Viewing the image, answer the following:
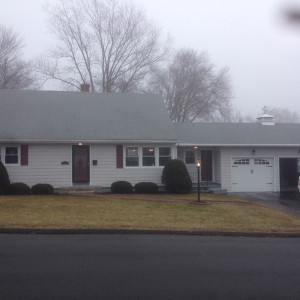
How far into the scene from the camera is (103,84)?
147 feet

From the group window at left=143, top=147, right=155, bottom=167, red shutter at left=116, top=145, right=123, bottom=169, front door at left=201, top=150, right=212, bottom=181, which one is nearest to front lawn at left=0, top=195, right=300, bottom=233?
red shutter at left=116, top=145, right=123, bottom=169

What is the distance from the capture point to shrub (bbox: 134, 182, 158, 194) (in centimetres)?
2484

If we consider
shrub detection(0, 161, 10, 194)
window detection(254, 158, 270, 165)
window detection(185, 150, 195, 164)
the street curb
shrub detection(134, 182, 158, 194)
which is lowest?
the street curb

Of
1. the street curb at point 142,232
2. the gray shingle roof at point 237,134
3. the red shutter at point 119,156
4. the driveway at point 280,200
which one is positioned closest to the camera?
the street curb at point 142,232

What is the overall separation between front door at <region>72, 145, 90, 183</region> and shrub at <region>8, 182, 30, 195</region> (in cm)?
276

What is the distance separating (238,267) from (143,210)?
9.10 meters

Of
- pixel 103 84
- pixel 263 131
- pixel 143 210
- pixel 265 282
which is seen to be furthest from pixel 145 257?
pixel 103 84

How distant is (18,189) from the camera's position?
23.4 meters

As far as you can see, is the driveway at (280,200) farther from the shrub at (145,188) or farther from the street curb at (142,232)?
the street curb at (142,232)

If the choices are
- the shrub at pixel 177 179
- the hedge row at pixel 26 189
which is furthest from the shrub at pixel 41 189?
the shrub at pixel 177 179

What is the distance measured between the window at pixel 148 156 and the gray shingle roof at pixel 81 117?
0.79m

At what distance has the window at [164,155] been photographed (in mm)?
26188

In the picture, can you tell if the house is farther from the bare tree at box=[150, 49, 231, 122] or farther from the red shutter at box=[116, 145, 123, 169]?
the bare tree at box=[150, 49, 231, 122]

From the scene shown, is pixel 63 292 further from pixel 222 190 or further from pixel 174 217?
pixel 222 190
